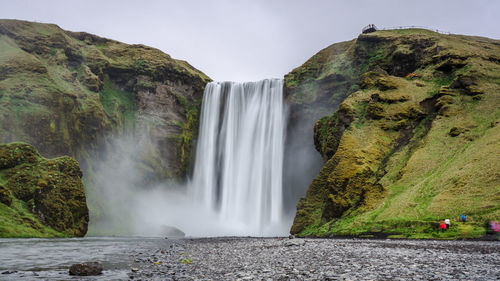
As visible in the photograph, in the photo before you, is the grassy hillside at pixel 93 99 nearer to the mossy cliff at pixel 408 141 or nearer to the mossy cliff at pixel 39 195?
the mossy cliff at pixel 39 195

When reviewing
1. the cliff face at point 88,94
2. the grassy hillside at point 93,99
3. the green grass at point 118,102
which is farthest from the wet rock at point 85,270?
the green grass at point 118,102

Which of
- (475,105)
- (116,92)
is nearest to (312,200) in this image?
(475,105)

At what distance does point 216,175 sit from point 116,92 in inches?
1139

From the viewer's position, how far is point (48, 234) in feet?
101

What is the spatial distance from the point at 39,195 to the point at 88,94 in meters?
32.5

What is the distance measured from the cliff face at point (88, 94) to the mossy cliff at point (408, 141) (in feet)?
109

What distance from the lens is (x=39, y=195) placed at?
32.3 m

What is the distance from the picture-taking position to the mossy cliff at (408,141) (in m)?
25.0

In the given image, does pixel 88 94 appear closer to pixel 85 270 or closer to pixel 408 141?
pixel 408 141

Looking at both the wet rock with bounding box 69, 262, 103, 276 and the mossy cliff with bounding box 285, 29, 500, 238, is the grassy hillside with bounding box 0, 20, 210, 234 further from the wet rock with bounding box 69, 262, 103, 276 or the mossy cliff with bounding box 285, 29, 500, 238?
the wet rock with bounding box 69, 262, 103, 276

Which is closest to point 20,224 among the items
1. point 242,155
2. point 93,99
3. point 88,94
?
point 93,99

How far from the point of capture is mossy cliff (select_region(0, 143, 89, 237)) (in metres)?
29.6

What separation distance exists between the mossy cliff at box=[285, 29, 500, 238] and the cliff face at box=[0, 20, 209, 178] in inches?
1313

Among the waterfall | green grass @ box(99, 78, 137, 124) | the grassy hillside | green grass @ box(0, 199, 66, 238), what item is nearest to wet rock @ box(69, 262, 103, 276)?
green grass @ box(0, 199, 66, 238)
